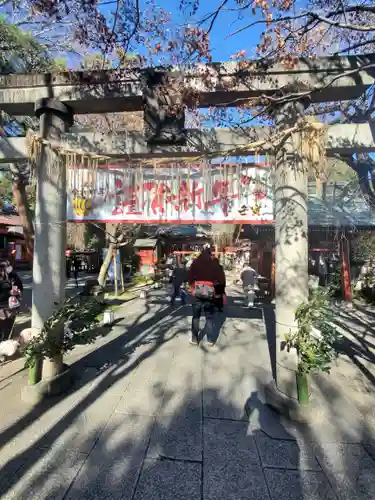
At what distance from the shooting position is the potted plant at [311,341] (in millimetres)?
2904

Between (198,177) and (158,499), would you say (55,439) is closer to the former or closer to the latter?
(158,499)

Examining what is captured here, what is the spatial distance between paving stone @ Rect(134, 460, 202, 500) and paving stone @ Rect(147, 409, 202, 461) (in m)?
0.10

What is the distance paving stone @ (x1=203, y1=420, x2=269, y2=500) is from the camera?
2.07 meters

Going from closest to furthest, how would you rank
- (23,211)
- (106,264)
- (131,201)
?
(131,201)
(23,211)
(106,264)

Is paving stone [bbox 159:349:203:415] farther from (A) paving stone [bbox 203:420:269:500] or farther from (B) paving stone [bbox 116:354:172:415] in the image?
(A) paving stone [bbox 203:420:269:500]

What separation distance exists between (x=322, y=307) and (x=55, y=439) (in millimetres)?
3222

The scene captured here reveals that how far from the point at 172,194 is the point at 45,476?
10.9 ft

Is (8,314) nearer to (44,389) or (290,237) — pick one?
(44,389)

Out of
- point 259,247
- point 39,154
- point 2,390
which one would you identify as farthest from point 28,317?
point 259,247

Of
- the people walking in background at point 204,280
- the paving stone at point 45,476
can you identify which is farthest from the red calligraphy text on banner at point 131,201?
the paving stone at point 45,476

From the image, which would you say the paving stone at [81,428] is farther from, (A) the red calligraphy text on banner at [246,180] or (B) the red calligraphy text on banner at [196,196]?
(A) the red calligraphy text on banner at [246,180]

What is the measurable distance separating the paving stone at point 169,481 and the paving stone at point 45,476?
1.99 feet

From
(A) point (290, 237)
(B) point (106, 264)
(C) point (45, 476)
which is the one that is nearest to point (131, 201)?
(A) point (290, 237)

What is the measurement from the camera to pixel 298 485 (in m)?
2.15
